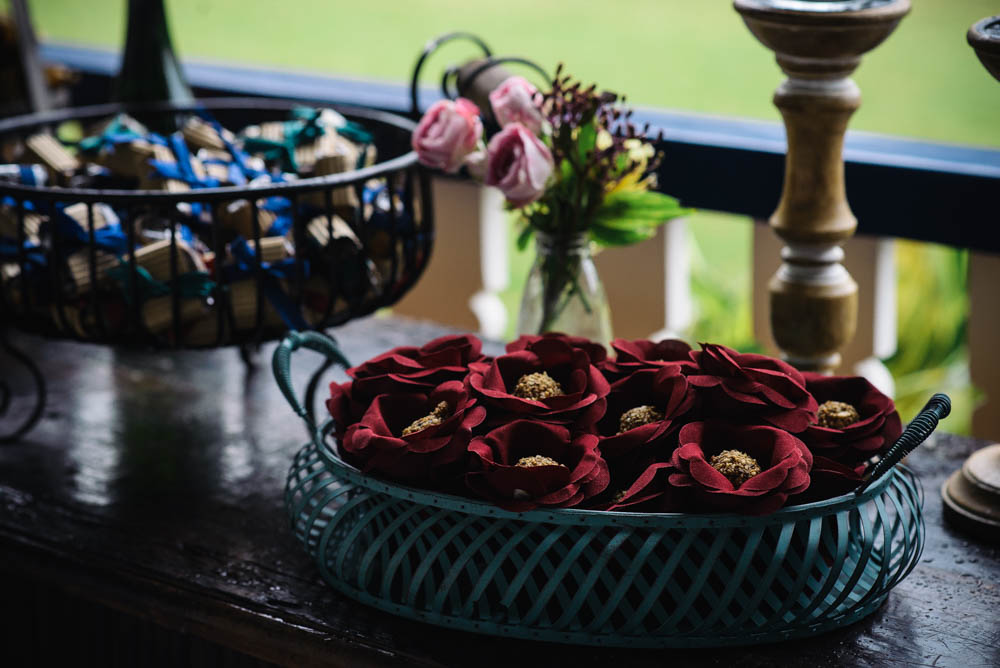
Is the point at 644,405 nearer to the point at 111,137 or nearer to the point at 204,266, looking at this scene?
the point at 204,266

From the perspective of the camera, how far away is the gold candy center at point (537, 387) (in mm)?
624

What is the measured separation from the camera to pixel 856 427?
0.60 metres

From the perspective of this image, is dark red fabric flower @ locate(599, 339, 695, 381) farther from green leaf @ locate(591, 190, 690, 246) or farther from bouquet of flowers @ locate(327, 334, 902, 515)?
green leaf @ locate(591, 190, 690, 246)

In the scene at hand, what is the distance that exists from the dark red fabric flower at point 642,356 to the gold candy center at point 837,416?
0.09 metres

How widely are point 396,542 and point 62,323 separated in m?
0.36

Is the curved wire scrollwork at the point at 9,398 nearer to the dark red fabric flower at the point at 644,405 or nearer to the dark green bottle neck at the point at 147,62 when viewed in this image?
the dark green bottle neck at the point at 147,62

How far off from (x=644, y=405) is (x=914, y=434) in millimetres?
158

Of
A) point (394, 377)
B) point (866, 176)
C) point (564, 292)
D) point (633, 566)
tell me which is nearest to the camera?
point (633, 566)

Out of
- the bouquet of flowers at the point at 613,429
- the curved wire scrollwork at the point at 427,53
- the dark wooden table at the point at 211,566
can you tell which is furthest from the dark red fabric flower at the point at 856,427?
the curved wire scrollwork at the point at 427,53

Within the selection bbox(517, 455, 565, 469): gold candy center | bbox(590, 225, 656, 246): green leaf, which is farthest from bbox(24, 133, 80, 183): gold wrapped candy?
bbox(517, 455, 565, 469): gold candy center

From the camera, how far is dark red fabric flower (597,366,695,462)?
0.59m

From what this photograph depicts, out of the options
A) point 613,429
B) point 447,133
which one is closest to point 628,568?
point 613,429

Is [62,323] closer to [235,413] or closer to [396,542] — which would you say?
[235,413]

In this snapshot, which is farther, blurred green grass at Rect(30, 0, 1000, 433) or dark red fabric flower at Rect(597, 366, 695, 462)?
blurred green grass at Rect(30, 0, 1000, 433)
